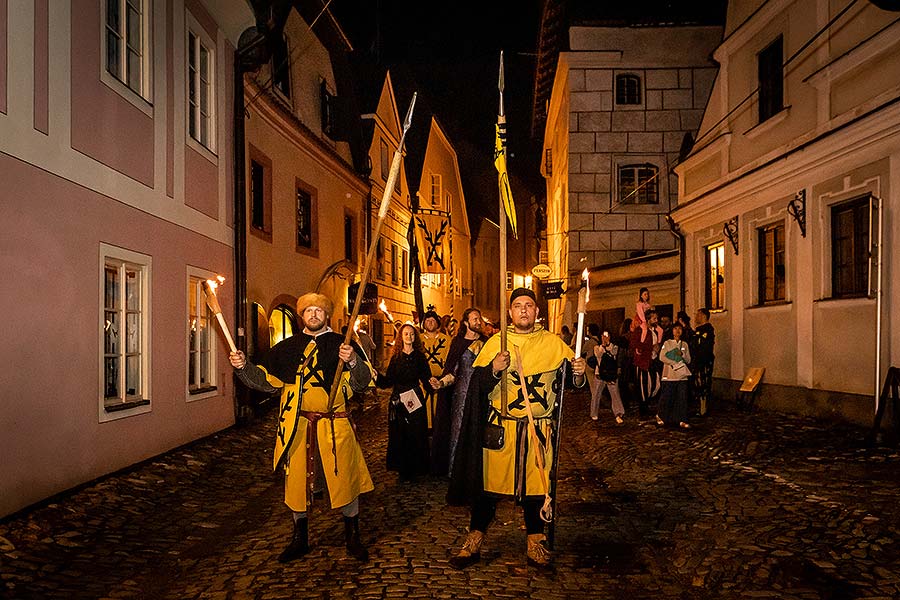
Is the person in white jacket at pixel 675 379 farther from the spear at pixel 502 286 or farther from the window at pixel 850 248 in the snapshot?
the spear at pixel 502 286

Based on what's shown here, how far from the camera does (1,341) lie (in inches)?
274

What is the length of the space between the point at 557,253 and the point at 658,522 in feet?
80.2

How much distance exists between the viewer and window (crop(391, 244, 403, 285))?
92.3 feet

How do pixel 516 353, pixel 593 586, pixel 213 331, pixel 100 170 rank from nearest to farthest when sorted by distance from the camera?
pixel 593 586, pixel 516 353, pixel 100 170, pixel 213 331

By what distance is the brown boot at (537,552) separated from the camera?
5.65m

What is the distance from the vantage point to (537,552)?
5.68 m

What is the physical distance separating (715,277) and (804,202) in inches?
173

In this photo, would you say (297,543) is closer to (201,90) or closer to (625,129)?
(201,90)

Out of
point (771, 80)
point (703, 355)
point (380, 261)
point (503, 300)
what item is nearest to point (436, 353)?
point (503, 300)

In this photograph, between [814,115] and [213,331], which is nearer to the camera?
[213,331]

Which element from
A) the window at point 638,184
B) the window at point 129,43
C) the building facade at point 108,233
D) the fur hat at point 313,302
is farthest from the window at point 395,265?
the fur hat at point 313,302

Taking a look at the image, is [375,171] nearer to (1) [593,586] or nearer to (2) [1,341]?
(2) [1,341]

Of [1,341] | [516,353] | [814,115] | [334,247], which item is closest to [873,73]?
[814,115]

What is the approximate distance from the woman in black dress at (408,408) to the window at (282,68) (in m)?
8.59
